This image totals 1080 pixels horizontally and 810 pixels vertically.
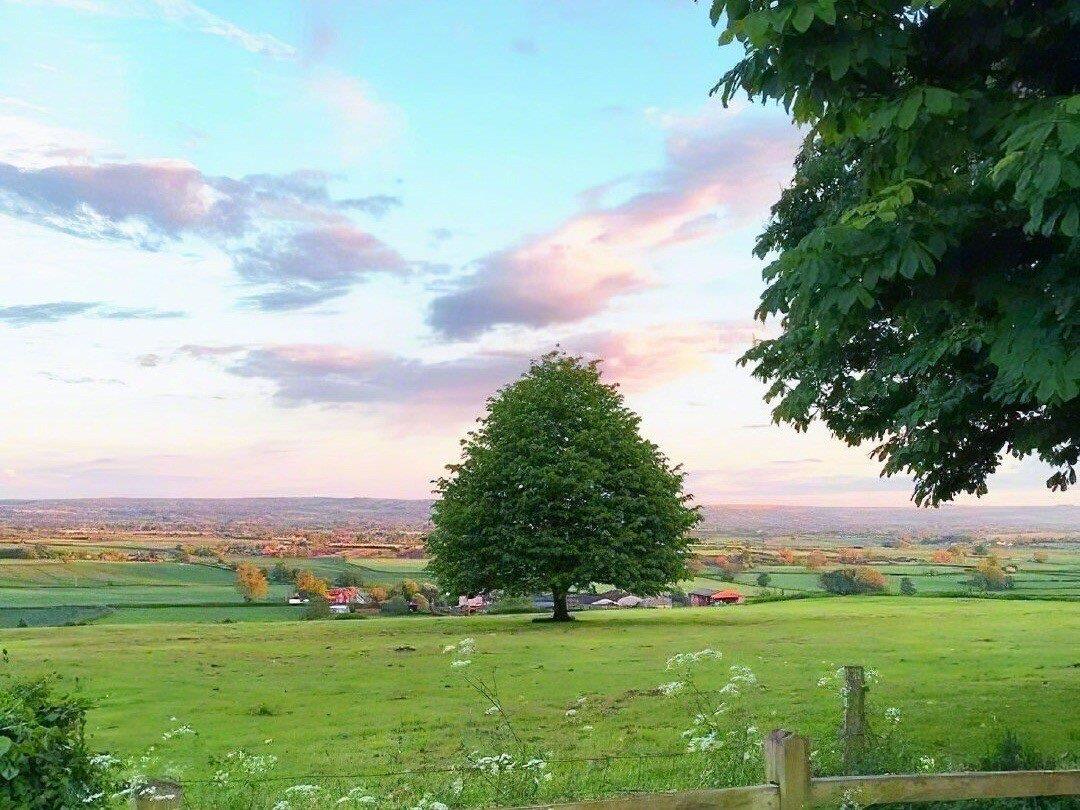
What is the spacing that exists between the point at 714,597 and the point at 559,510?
21681 mm

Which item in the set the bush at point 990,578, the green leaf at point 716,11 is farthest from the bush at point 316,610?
the green leaf at point 716,11

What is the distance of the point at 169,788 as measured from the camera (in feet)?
19.1

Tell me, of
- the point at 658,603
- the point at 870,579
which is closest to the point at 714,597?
the point at 658,603

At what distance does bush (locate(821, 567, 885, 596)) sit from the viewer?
65500 millimetres

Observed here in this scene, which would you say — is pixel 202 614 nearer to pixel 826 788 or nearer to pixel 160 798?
pixel 160 798

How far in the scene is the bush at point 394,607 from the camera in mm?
54156

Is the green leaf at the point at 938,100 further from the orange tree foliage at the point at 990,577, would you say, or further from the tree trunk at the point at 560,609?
the orange tree foliage at the point at 990,577

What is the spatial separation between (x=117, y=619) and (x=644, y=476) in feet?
92.2

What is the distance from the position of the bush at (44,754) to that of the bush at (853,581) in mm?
63233

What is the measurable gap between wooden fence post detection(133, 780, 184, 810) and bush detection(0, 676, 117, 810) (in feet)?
1.66

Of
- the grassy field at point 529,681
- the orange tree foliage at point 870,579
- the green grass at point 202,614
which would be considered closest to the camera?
the grassy field at point 529,681

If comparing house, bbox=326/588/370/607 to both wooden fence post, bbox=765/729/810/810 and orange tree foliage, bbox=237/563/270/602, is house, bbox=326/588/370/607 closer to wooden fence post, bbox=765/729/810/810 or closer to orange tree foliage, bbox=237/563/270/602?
orange tree foliage, bbox=237/563/270/602

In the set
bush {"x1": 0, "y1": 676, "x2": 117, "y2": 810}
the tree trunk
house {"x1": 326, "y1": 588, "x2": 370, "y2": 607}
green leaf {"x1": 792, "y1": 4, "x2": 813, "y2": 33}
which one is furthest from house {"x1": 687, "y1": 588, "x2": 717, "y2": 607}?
bush {"x1": 0, "y1": 676, "x2": 117, "y2": 810}

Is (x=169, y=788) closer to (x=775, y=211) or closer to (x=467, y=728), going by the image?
(x=467, y=728)
